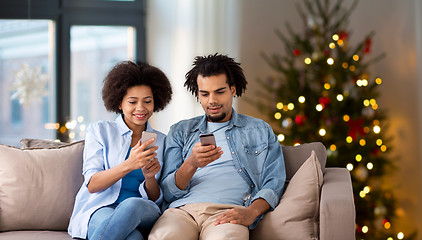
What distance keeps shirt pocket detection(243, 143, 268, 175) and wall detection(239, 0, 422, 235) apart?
1.68 meters

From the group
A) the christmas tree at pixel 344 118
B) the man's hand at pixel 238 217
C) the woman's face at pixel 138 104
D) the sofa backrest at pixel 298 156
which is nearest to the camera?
the man's hand at pixel 238 217

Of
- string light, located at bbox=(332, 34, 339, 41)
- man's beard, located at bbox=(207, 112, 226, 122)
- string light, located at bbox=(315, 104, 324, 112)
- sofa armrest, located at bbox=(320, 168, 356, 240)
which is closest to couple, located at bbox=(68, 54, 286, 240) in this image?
man's beard, located at bbox=(207, 112, 226, 122)

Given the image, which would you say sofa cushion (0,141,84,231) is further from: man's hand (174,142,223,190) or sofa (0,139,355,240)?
man's hand (174,142,223,190)

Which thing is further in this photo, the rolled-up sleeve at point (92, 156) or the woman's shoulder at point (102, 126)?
the woman's shoulder at point (102, 126)

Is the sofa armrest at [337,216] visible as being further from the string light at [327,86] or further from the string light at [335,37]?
the string light at [335,37]

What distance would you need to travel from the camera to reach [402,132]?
3.65 m

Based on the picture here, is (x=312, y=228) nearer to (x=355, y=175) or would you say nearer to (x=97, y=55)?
(x=355, y=175)

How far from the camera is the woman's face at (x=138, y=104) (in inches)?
84.0

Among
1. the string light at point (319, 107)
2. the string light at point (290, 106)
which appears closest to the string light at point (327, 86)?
the string light at point (319, 107)

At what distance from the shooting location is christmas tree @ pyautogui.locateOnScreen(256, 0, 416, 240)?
3.26m

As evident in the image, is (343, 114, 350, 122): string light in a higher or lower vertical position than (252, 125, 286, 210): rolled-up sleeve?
higher

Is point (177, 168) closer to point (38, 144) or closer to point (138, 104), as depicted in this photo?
point (138, 104)

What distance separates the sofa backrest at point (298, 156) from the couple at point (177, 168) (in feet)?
0.43

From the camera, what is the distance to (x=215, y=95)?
85.0 inches
